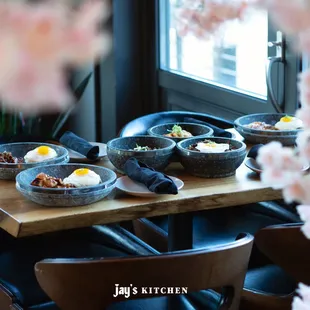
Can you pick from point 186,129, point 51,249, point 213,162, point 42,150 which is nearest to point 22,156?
point 42,150

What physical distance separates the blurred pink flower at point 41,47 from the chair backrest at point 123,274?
3.90 ft

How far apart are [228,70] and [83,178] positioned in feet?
4.91

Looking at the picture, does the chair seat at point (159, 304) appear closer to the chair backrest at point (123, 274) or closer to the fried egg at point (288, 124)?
the chair backrest at point (123, 274)

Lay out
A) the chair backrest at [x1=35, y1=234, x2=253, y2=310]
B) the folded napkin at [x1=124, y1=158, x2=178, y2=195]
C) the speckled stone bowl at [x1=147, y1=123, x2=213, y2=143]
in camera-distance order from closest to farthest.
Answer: the chair backrest at [x1=35, y1=234, x2=253, y2=310] < the folded napkin at [x1=124, y1=158, x2=178, y2=195] < the speckled stone bowl at [x1=147, y1=123, x2=213, y2=143]

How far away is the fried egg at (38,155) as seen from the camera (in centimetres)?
209

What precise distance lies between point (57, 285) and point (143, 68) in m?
2.38

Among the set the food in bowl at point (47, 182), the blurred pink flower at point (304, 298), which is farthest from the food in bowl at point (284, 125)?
the blurred pink flower at point (304, 298)

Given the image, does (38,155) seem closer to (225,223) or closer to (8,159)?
(8,159)

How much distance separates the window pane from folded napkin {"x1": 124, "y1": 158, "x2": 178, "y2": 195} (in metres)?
0.89

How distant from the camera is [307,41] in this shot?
1.00 ft

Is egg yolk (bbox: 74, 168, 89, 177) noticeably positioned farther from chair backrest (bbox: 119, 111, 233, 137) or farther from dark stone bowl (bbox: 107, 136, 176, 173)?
chair backrest (bbox: 119, 111, 233, 137)

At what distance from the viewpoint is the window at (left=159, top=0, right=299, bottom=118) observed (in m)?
2.70

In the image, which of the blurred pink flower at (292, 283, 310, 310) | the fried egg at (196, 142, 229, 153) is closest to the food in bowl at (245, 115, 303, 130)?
the fried egg at (196, 142, 229, 153)

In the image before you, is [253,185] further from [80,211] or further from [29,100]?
[29,100]
